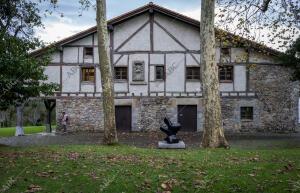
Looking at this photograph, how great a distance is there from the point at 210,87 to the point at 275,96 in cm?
957

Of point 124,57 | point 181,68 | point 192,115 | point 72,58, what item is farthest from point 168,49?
point 72,58

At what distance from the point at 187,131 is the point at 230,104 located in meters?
3.29

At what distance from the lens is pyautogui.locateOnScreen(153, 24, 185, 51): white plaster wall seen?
16.0 m

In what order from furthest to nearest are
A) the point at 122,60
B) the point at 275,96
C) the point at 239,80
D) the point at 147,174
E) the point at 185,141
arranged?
the point at 122,60 < the point at 239,80 < the point at 275,96 < the point at 185,141 < the point at 147,174

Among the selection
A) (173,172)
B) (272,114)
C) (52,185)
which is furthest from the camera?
(272,114)

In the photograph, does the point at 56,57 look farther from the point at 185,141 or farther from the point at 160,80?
the point at 185,141

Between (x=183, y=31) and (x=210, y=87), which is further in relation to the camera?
(x=183, y=31)

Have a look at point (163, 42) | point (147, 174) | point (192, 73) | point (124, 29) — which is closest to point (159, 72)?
point (163, 42)

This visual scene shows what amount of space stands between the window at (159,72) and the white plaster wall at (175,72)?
1.00 ft

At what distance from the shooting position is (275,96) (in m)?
15.7

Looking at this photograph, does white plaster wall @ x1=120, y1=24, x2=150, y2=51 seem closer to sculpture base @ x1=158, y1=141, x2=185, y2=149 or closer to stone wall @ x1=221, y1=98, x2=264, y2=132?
stone wall @ x1=221, y1=98, x2=264, y2=132

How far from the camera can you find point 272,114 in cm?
1567

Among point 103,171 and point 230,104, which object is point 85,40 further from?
point 103,171

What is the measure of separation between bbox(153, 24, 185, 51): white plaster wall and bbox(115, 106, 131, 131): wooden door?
176 inches
